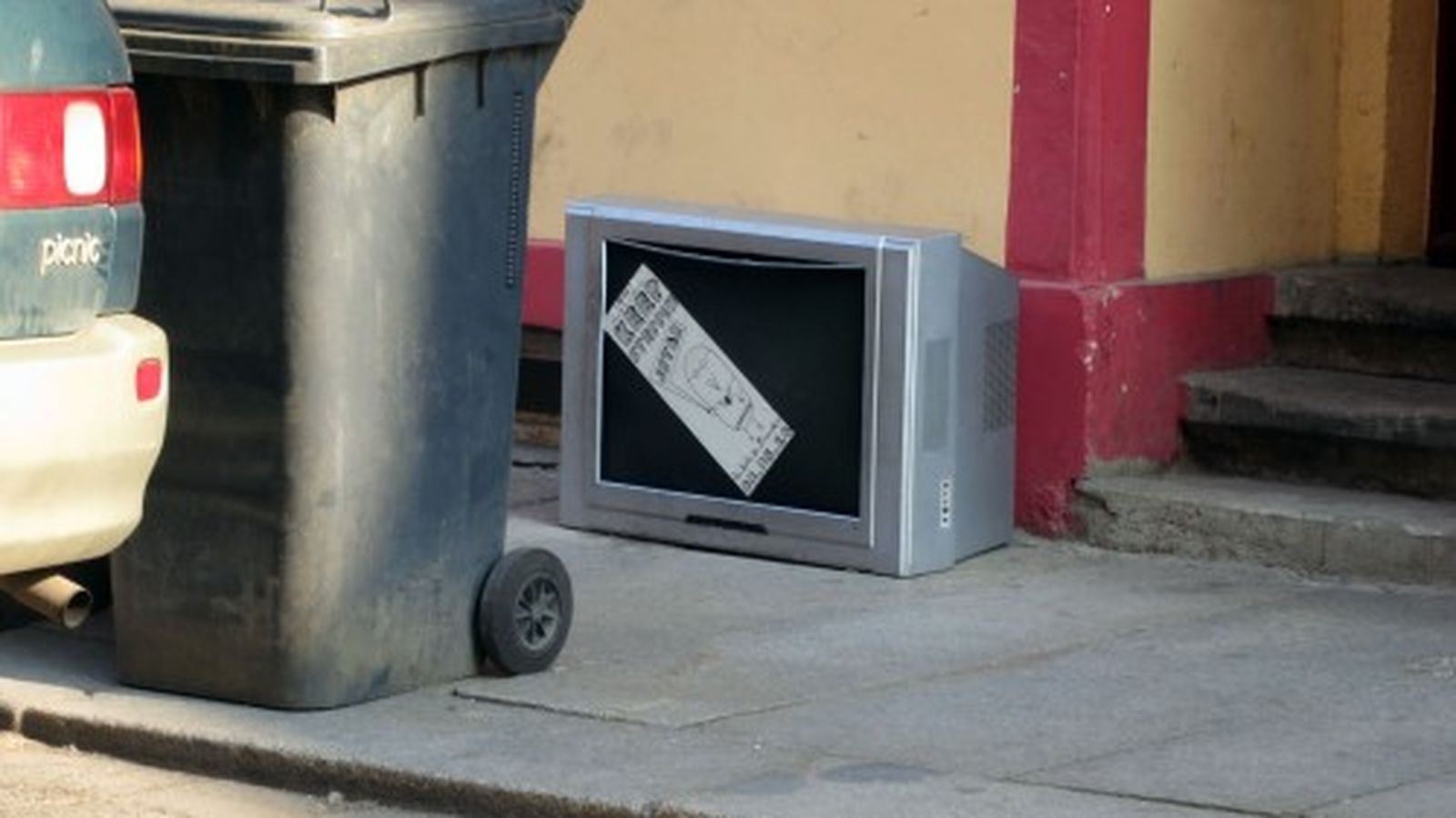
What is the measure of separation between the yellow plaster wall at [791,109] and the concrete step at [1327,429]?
0.75 meters

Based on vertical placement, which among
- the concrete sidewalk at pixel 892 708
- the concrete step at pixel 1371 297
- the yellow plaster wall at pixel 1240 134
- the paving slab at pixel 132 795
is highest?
the yellow plaster wall at pixel 1240 134

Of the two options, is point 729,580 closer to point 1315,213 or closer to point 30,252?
point 1315,213

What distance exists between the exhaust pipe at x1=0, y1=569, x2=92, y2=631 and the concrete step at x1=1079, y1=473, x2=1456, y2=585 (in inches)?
134

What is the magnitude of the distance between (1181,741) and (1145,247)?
8.31 feet

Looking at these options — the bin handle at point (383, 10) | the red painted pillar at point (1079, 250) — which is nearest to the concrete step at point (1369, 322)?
the red painted pillar at point (1079, 250)

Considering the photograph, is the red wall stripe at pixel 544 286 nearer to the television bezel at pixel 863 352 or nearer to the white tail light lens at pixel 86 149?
the television bezel at pixel 863 352

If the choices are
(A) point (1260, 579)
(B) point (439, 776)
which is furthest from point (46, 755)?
(A) point (1260, 579)

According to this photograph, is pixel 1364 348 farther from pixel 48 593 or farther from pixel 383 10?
pixel 48 593

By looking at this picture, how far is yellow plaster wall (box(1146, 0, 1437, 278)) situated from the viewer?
9.57 metres

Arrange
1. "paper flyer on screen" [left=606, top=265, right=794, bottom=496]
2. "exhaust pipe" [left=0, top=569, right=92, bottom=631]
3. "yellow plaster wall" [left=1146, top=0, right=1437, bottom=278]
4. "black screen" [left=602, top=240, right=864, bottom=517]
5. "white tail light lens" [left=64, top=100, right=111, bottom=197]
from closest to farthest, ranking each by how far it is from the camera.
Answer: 1. "white tail light lens" [left=64, top=100, right=111, bottom=197]
2. "exhaust pipe" [left=0, top=569, right=92, bottom=631]
3. "black screen" [left=602, top=240, right=864, bottom=517]
4. "paper flyer on screen" [left=606, top=265, right=794, bottom=496]
5. "yellow plaster wall" [left=1146, top=0, right=1437, bottom=278]

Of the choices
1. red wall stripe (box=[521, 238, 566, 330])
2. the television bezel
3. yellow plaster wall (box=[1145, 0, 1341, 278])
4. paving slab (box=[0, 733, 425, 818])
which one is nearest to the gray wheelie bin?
paving slab (box=[0, 733, 425, 818])

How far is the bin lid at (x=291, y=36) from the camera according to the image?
23.5 feet

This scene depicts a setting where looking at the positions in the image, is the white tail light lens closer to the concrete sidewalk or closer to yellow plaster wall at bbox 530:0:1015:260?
the concrete sidewalk

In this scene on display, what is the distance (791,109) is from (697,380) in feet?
3.42
